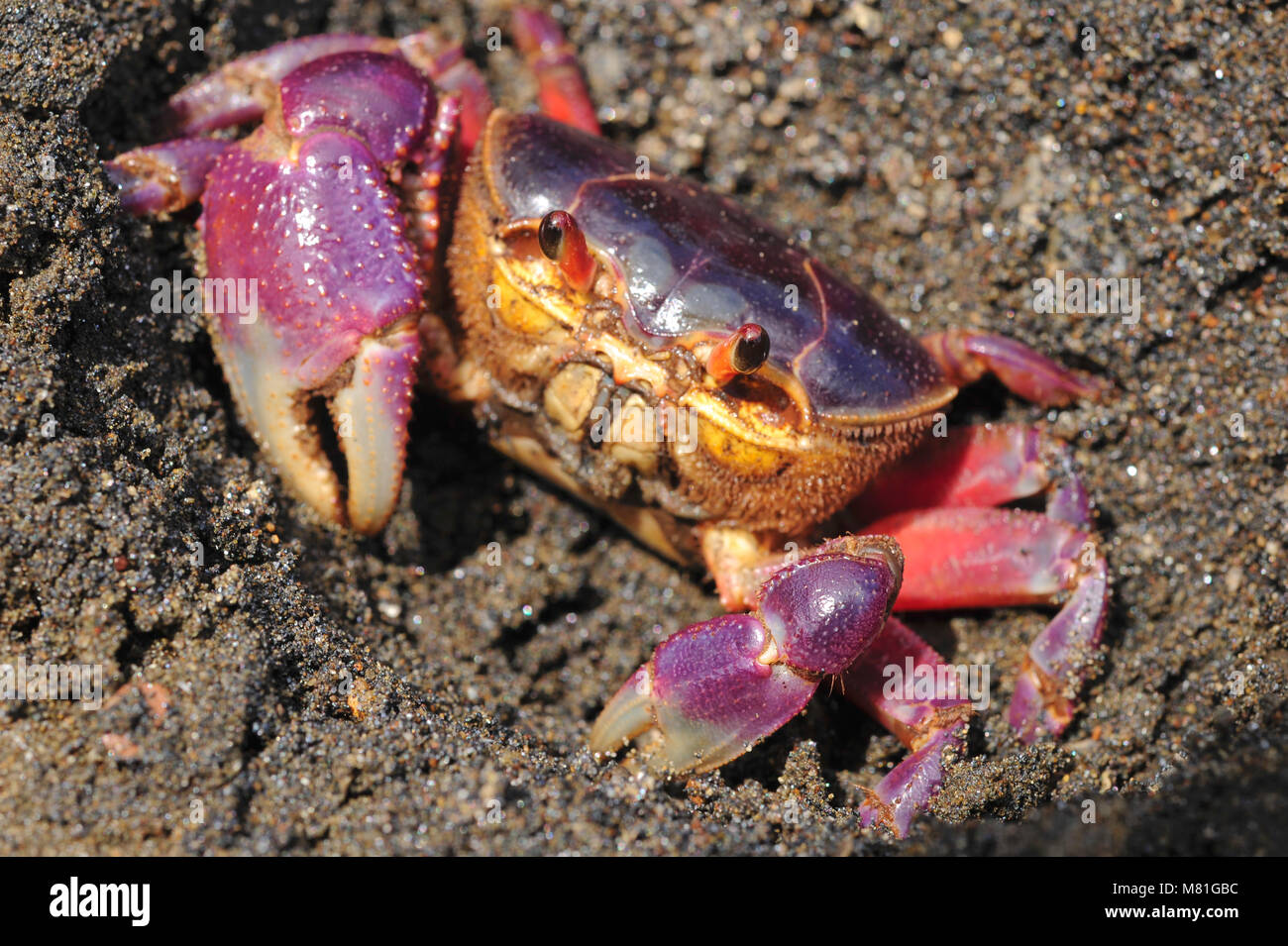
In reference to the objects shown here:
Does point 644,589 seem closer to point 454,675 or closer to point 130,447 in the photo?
point 454,675

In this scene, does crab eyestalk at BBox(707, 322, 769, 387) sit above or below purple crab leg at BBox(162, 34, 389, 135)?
below

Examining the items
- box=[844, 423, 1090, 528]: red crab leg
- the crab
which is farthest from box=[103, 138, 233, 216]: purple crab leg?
box=[844, 423, 1090, 528]: red crab leg

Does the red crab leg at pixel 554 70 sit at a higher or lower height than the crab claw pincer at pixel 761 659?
higher

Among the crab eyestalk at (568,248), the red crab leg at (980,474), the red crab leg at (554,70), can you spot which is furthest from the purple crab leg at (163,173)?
the red crab leg at (980,474)

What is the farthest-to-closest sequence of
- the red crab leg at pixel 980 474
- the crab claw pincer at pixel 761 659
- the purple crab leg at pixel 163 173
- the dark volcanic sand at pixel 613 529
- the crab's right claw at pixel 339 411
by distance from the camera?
the red crab leg at pixel 980 474 → the purple crab leg at pixel 163 173 → the crab's right claw at pixel 339 411 → the crab claw pincer at pixel 761 659 → the dark volcanic sand at pixel 613 529

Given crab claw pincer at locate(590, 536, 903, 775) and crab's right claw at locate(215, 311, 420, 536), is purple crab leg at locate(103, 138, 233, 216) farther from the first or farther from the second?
crab claw pincer at locate(590, 536, 903, 775)

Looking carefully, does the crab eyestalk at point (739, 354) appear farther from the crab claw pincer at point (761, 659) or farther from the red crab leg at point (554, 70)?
the red crab leg at point (554, 70)
